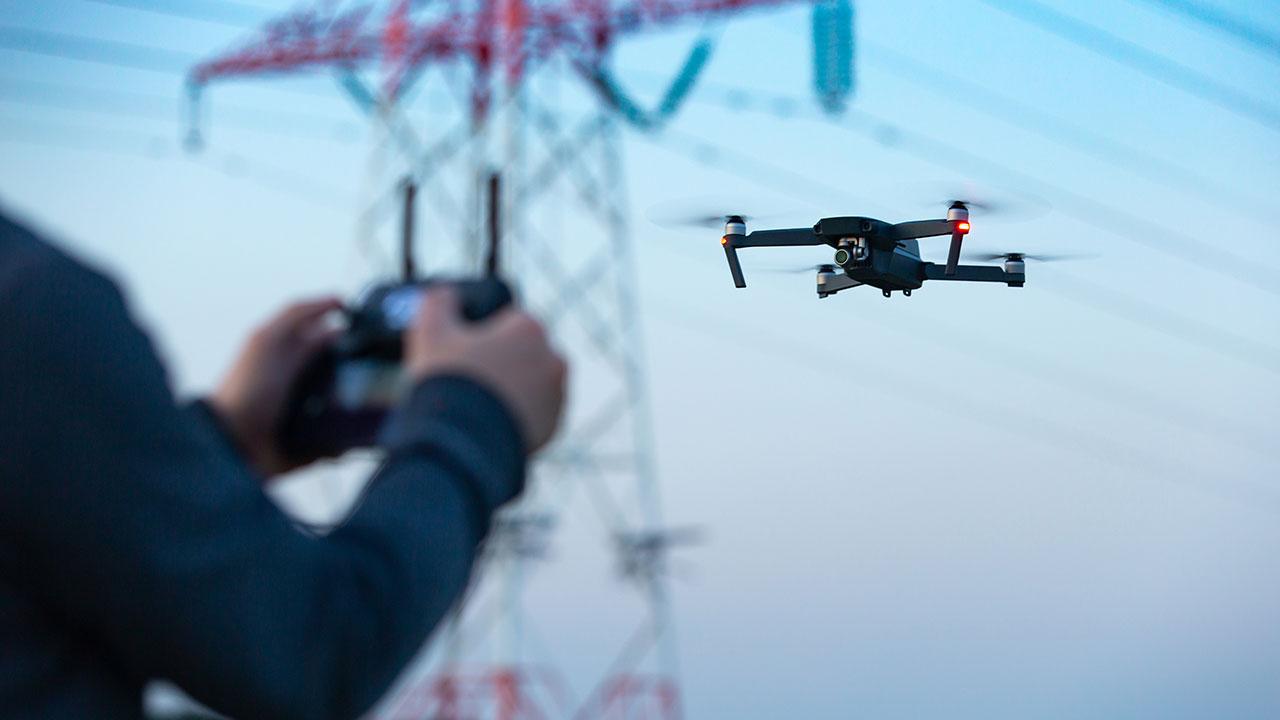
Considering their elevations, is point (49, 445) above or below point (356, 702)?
above

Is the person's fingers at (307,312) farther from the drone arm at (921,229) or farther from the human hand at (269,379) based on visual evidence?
the drone arm at (921,229)

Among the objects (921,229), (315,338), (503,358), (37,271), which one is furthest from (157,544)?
(315,338)

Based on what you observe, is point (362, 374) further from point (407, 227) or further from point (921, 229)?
point (921, 229)

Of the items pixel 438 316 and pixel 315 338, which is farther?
pixel 315 338

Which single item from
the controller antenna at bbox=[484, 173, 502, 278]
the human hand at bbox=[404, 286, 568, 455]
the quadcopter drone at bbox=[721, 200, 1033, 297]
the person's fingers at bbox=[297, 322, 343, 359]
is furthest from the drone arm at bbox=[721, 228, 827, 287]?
the person's fingers at bbox=[297, 322, 343, 359]

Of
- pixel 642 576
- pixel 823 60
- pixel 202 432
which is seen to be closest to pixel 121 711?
pixel 202 432

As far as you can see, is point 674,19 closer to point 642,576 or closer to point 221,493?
point 642,576

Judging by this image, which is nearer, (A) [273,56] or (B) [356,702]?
(B) [356,702]
